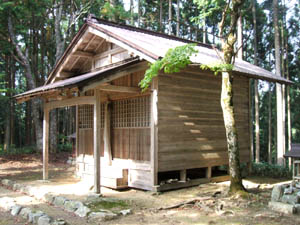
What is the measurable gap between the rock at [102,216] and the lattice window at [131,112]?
11.9 feet

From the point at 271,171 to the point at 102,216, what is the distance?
8.15 metres

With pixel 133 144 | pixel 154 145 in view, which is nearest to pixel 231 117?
pixel 154 145

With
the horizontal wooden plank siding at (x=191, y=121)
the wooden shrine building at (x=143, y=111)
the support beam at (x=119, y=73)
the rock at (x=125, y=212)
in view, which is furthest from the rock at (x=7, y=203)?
the horizontal wooden plank siding at (x=191, y=121)

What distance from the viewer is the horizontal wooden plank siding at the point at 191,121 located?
9227 mm

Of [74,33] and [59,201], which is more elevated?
[74,33]

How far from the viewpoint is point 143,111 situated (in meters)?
9.73

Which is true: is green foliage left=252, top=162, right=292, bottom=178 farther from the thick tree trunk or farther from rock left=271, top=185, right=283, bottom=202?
rock left=271, top=185, right=283, bottom=202

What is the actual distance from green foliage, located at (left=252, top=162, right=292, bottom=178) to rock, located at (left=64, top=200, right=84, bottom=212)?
7928 millimetres

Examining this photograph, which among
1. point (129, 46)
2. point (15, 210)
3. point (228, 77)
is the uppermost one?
point (129, 46)

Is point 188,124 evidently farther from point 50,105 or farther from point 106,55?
point 50,105

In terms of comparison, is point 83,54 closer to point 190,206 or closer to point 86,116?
point 86,116

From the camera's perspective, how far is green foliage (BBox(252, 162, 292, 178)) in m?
11.9

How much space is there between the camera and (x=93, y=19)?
1070cm

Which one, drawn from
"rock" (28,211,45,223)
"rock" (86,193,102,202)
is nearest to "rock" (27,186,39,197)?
"rock" (86,193,102,202)
